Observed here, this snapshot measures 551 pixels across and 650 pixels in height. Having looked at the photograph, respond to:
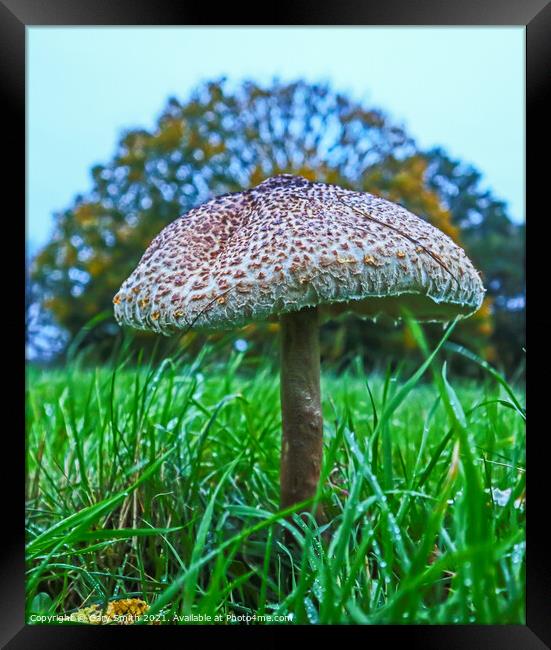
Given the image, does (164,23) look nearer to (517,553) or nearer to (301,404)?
(301,404)

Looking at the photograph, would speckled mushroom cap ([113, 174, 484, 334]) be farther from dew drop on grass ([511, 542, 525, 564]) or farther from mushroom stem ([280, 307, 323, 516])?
dew drop on grass ([511, 542, 525, 564])

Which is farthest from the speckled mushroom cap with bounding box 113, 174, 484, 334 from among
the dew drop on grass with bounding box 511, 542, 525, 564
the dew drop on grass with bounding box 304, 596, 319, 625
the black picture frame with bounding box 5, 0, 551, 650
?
the dew drop on grass with bounding box 304, 596, 319, 625

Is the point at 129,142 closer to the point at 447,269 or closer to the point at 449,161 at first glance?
the point at 449,161

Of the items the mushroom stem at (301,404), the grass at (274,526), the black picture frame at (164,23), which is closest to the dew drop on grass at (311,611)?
the grass at (274,526)

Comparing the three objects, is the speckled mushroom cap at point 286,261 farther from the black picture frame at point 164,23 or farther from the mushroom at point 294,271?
the black picture frame at point 164,23

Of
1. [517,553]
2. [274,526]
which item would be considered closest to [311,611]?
[274,526]
